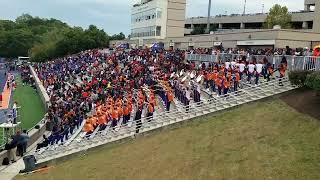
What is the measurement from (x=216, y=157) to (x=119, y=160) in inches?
168

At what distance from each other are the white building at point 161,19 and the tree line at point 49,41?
611 inches

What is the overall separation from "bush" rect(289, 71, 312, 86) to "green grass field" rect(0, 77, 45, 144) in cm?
1866

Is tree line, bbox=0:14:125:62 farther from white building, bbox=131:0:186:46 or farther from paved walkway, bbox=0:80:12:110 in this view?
paved walkway, bbox=0:80:12:110

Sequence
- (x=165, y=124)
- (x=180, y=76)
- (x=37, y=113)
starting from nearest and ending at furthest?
1. (x=165, y=124)
2. (x=180, y=76)
3. (x=37, y=113)

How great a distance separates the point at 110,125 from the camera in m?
24.7

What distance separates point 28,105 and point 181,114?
26821 mm

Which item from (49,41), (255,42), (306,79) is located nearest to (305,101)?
(306,79)

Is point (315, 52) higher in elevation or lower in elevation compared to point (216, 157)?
higher

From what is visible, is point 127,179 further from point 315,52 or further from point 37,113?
point 37,113

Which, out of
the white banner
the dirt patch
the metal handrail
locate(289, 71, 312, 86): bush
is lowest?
the dirt patch

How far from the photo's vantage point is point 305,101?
20016 millimetres

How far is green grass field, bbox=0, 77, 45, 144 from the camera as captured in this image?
36.8 m

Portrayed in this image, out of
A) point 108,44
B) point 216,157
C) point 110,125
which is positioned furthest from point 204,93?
point 108,44

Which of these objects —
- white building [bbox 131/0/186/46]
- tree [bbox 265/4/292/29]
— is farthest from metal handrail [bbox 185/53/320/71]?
white building [bbox 131/0/186/46]
